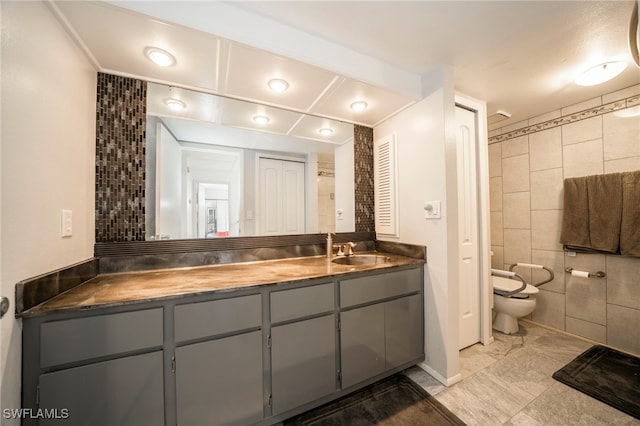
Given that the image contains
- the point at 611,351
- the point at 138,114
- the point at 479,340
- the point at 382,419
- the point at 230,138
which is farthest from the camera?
the point at 479,340

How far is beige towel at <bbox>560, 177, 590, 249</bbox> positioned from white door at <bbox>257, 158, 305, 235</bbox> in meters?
2.64

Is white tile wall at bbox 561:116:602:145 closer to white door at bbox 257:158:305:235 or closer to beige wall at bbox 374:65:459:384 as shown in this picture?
beige wall at bbox 374:65:459:384

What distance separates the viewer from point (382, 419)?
4.45 ft

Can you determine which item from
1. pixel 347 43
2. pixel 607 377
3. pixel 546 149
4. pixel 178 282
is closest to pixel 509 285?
pixel 607 377

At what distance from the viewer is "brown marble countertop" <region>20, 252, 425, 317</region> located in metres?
0.94

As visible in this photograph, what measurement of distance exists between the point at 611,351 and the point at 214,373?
3.22m

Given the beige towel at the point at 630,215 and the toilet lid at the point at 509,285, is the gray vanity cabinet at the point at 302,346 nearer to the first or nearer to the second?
A: the toilet lid at the point at 509,285

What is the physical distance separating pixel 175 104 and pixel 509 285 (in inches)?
139

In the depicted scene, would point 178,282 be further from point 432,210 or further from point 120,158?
point 432,210

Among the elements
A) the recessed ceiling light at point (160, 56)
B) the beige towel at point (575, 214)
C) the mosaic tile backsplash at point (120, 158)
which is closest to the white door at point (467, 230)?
the beige towel at point (575, 214)

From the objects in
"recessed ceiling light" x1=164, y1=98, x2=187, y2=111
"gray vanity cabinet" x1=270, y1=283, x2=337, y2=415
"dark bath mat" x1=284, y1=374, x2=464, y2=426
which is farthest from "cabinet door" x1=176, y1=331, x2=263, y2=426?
"recessed ceiling light" x1=164, y1=98, x2=187, y2=111

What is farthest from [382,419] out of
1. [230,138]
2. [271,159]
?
[230,138]

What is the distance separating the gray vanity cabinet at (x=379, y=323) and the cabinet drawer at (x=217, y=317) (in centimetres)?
56

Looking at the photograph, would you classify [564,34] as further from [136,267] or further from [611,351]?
[136,267]
